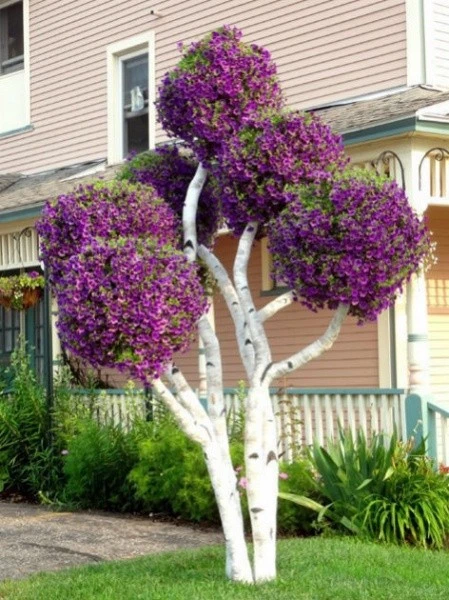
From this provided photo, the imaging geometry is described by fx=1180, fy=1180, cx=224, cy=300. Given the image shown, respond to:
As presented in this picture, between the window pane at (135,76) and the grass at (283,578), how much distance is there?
9232mm

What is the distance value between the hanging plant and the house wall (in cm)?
474

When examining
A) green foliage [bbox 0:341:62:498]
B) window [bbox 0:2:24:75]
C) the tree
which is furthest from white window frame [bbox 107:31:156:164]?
the tree

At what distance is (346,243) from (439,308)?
6.34 m

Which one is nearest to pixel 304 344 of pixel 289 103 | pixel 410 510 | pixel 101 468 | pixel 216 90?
pixel 289 103

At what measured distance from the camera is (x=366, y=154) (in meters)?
10.0

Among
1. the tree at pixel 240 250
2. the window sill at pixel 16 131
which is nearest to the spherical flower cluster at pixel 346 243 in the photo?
the tree at pixel 240 250

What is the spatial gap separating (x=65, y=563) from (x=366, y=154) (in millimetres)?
4215

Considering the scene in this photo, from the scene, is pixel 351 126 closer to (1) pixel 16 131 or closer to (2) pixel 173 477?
(2) pixel 173 477

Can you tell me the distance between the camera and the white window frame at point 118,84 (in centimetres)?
1594

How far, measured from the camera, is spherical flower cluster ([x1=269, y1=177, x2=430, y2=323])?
659 centimetres

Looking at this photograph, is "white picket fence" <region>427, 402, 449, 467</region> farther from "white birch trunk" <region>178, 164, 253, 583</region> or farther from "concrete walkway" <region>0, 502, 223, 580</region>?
"white birch trunk" <region>178, 164, 253, 583</region>

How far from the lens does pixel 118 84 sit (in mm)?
16609

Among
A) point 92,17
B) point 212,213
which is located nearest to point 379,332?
point 212,213

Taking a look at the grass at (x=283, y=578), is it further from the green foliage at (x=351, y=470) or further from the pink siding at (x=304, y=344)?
the pink siding at (x=304, y=344)
